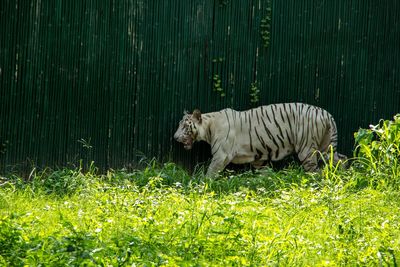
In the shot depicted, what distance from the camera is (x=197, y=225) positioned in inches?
186

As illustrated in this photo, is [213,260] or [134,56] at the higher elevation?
[134,56]

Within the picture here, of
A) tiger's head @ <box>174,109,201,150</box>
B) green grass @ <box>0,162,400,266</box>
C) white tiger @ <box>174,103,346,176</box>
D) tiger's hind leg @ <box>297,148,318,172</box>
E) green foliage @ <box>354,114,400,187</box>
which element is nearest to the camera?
green grass @ <box>0,162,400,266</box>

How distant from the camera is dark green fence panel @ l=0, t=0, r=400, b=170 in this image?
7883mm

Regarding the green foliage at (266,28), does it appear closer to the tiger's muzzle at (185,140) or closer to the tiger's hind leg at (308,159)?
the tiger's hind leg at (308,159)

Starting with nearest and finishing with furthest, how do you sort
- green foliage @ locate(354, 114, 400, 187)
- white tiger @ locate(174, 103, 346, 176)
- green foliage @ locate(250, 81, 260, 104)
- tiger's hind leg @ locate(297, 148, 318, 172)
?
green foliage @ locate(354, 114, 400, 187), white tiger @ locate(174, 103, 346, 176), tiger's hind leg @ locate(297, 148, 318, 172), green foliage @ locate(250, 81, 260, 104)

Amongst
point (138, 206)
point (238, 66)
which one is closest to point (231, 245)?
point (138, 206)

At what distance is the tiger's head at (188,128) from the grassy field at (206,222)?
0.88 m

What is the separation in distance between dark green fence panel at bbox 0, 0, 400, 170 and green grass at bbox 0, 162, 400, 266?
0.88m

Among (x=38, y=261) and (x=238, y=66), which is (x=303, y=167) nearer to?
(x=238, y=66)

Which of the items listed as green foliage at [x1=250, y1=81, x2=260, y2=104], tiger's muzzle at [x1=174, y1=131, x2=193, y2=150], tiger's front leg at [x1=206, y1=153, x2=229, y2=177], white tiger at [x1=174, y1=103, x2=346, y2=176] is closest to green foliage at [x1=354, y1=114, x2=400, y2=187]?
white tiger at [x1=174, y1=103, x2=346, y2=176]

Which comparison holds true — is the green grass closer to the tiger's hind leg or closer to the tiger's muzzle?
the tiger's muzzle

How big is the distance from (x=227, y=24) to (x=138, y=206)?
3.53 m

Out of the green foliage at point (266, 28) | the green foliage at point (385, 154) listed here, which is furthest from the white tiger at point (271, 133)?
the green foliage at point (385, 154)

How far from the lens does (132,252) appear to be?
158 inches
